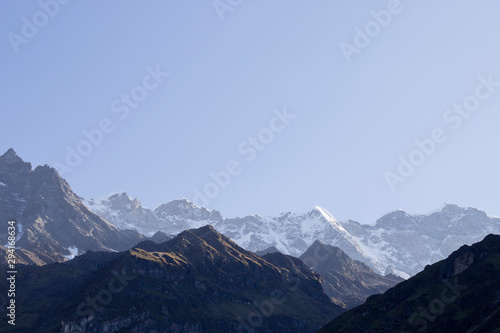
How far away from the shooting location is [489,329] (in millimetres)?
174000
